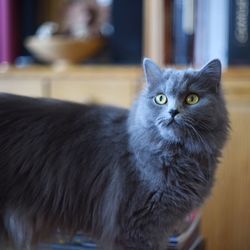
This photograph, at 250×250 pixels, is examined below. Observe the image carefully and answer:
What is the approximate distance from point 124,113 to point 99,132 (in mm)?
89

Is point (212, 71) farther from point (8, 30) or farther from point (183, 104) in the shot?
point (8, 30)

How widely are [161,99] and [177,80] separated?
58 millimetres

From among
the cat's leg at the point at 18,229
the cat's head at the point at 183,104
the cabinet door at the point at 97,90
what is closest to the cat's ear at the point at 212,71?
the cat's head at the point at 183,104

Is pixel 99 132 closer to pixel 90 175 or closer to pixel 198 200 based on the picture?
pixel 90 175

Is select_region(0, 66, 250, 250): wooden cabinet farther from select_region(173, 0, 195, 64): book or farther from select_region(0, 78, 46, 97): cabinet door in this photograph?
select_region(173, 0, 195, 64): book

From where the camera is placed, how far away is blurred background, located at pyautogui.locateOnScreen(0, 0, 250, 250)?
1.77 m

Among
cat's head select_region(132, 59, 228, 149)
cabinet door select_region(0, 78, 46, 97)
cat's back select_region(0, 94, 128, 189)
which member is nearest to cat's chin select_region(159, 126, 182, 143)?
cat's head select_region(132, 59, 228, 149)

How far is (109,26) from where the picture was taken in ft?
7.23

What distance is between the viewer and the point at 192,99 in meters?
1.21

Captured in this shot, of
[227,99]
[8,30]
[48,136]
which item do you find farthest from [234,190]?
[8,30]

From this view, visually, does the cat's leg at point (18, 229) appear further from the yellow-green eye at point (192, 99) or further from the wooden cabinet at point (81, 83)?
the wooden cabinet at point (81, 83)

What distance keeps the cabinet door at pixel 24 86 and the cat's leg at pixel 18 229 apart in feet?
2.53

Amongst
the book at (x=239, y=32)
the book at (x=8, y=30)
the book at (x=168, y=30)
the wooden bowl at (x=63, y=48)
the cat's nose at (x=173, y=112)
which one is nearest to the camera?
the cat's nose at (x=173, y=112)

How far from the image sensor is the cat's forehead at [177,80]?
47.4 inches
